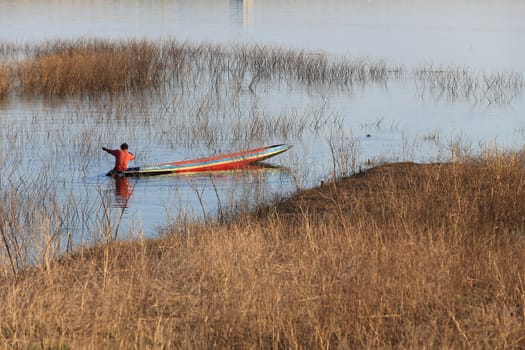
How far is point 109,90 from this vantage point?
24.4 meters

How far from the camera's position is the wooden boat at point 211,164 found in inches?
606

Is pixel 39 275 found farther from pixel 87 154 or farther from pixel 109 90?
pixel 109 90

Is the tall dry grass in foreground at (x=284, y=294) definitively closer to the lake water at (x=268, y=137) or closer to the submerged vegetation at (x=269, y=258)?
the submerged vegetation at (x=269, y=258)

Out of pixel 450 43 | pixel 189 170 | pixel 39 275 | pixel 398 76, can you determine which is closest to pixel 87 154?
pixel 189 170

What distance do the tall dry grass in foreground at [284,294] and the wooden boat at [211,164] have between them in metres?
6.08

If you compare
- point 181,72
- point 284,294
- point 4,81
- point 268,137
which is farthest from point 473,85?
point 284,294

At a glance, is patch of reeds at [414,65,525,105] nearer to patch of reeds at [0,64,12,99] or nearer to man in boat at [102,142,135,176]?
patch of reeds at [0,64,12,99]

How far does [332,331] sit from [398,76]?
1054 inches

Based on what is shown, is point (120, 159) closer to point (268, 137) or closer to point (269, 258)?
point (268, 137)

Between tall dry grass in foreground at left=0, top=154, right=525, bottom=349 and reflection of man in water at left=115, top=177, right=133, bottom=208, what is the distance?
4758 millimetres

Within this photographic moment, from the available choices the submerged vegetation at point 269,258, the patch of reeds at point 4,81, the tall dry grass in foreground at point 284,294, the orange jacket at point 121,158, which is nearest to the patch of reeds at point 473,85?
the submerged vegetation at point 269,258

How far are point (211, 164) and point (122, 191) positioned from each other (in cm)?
175

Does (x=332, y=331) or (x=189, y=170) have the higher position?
(x=332, y=331)

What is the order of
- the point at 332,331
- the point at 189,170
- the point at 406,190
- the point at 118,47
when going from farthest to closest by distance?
the point at 118,47 < the point at 189,170 < the point at 406,190 < the point at 332,331
